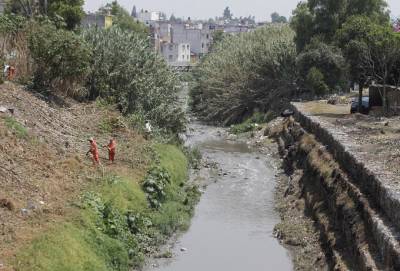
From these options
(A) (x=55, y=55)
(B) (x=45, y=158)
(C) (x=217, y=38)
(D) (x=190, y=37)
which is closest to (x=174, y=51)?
(D) (x=190, y=37)

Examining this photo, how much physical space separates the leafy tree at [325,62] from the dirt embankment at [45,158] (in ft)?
66.8

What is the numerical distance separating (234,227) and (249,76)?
104 feet

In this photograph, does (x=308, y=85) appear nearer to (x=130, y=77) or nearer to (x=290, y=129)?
(x=290, y=129)

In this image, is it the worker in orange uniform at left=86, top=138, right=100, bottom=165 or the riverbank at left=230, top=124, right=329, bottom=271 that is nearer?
the riverbank at left=230, top=124, right=329, bottom=271

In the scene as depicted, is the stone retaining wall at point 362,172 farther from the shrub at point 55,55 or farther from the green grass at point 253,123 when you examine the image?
the green grass at point 253,123

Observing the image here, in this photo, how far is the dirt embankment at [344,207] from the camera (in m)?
15.6

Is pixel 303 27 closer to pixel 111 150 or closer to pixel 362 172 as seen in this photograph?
pixel 111 150

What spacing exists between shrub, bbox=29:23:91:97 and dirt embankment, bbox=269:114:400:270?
10.6 m

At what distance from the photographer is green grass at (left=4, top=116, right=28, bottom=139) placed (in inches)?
811

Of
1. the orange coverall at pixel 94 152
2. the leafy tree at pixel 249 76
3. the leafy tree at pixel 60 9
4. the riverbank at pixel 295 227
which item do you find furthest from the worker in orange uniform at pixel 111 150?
the leafy tree at pixel 249 76

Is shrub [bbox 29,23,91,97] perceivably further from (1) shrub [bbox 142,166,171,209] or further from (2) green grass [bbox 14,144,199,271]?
(2) green grass [bbox 14,144,199,271]

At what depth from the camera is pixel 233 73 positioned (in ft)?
179

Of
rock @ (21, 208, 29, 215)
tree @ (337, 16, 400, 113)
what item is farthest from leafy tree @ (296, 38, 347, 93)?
rock @ (21, 208, 29, 215)

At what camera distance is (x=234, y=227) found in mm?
22984
